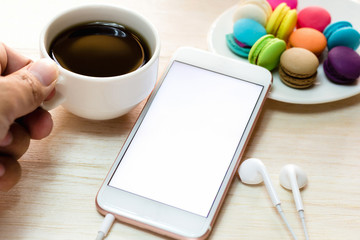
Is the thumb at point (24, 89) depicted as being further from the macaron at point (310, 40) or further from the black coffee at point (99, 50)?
the macaron at point (310, 40)

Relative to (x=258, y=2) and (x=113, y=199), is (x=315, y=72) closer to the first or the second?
(x=258, y=2)

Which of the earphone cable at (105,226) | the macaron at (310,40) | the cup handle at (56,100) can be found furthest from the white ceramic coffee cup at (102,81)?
the macaron at (310,40)

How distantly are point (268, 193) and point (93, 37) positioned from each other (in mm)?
320

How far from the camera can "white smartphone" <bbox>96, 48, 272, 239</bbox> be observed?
568 millimetres

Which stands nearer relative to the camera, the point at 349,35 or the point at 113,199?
the point at 113,199

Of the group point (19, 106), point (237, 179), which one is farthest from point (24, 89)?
point (237, 179)

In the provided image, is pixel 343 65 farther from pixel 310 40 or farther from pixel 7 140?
pixel 7 140

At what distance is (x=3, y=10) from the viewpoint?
2.66ft

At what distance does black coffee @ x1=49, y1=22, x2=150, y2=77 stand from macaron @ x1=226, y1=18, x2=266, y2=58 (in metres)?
0.17

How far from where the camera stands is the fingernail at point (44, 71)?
1.71 ft

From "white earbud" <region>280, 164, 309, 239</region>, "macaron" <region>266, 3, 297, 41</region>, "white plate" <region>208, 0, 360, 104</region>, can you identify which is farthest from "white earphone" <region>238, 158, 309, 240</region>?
"macaron" <region>266, 3, 297, 41</region>

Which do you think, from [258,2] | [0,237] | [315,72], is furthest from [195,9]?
[0,237]

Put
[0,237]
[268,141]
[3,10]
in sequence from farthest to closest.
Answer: [3,10]
[268,141]
[0,237]

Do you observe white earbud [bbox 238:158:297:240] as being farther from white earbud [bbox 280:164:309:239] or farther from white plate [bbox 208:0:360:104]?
white plate [bbox 208:0:360:104]
